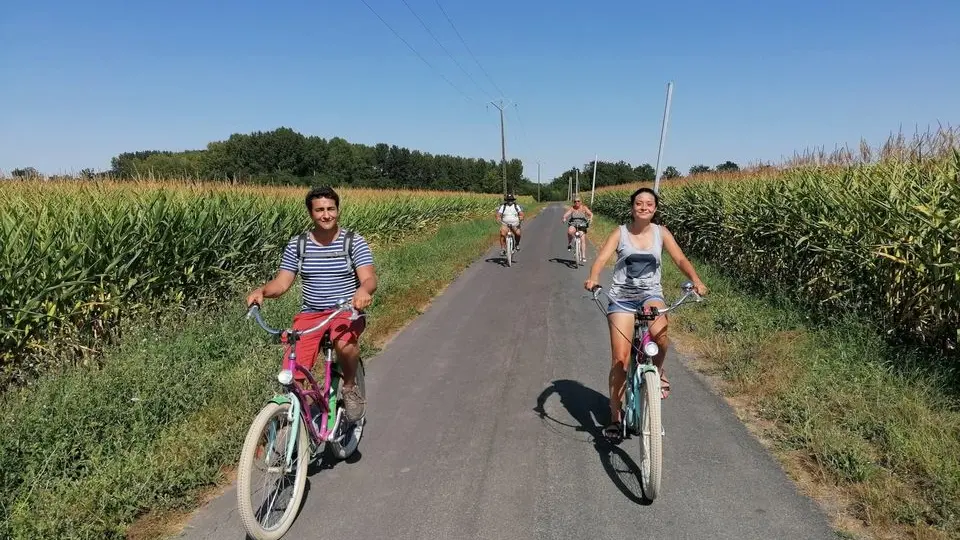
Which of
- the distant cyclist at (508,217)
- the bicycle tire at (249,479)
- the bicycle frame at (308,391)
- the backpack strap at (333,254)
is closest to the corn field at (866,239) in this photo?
the backpack strap at (333,254)

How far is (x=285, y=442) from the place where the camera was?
3326 millimetres

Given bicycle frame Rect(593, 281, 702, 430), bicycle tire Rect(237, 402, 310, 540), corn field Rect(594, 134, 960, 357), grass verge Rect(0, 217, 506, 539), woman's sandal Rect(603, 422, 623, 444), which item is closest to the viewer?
bicycle tire Rect(237, 402, 310, 540)

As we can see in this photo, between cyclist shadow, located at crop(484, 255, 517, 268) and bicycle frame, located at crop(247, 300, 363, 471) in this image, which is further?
cyclist shadow, located at crop(484, 255, 517, 268)

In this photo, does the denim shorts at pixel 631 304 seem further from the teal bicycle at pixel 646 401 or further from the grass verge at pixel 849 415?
the grass verge at pixel 849 415

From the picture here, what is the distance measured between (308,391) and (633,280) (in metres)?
2.48

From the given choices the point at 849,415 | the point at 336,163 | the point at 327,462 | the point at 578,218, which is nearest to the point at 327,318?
the point at 327,462

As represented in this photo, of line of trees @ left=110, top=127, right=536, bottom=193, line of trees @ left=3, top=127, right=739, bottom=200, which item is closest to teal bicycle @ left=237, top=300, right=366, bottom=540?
line of trees @ left=3, top=127, right=739, bottom=200

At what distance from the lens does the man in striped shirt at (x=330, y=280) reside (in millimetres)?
3816

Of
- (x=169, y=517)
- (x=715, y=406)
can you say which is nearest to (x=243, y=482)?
(x=169, y=517)

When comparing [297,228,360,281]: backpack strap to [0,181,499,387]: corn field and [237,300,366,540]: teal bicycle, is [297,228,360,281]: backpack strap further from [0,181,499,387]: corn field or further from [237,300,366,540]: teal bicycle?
[0,181,499,387]: corn field

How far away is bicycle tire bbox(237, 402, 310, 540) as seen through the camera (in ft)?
9.39

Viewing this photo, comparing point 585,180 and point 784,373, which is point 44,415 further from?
point 585,180

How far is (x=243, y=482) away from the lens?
2.86 metres

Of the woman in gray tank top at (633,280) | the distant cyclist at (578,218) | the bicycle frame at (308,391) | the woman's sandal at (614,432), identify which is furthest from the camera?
the distant cyclist at (578,218)
